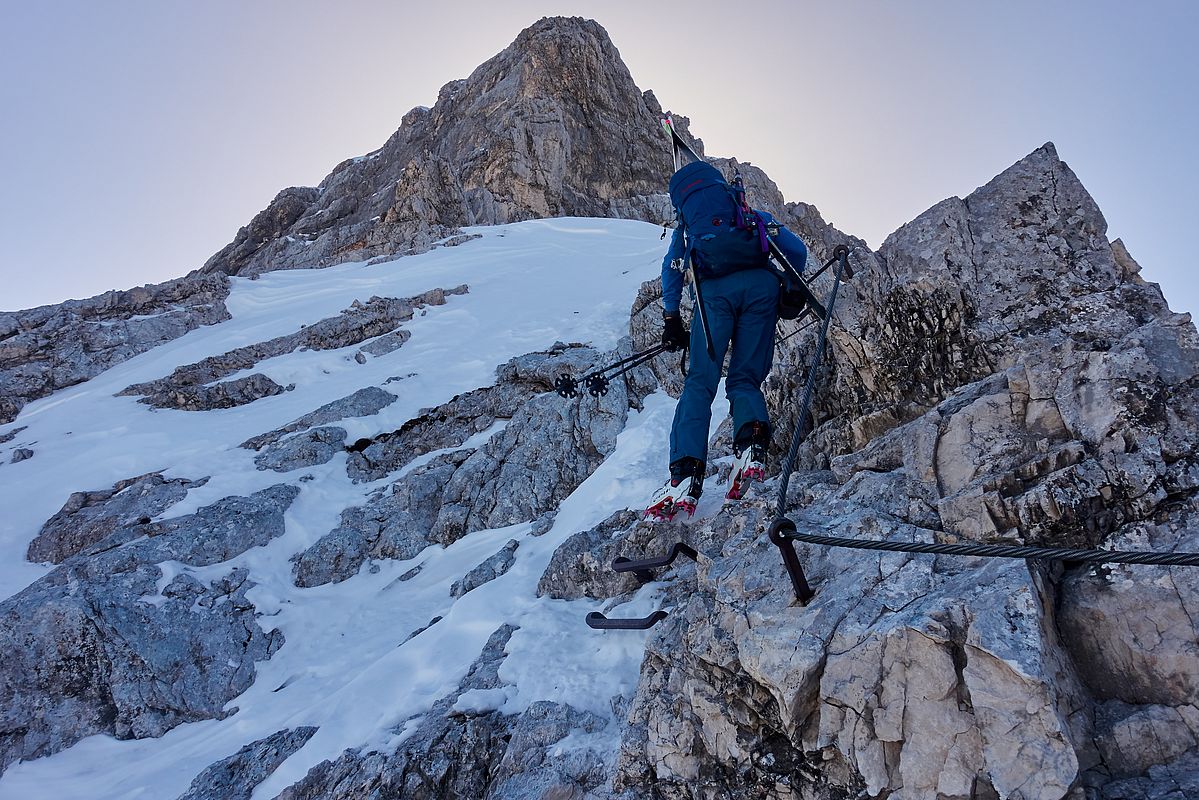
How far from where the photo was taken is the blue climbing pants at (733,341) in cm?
525

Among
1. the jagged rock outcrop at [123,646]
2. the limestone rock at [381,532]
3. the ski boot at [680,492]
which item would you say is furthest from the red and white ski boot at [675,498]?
the jagged rock outcrop at [123,646]

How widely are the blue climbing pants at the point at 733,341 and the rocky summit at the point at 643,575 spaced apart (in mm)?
657

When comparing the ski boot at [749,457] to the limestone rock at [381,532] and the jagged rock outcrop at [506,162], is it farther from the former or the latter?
the jagged rock outcrop at [506,162]

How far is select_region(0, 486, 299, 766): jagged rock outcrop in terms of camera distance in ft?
22.7

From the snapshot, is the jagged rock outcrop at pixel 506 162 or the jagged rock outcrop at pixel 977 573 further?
the jagged rock outcrop at pixel 506 162

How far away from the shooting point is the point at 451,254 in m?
25.0

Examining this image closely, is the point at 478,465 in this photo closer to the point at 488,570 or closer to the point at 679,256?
the point at 488,570

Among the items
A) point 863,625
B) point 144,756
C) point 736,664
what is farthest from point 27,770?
point 863,625

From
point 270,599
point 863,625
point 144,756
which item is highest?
point 863,625

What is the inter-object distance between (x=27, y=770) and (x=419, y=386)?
857 centimetres

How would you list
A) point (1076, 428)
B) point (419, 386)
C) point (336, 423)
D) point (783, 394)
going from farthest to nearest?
point (419, 386) → point (336, 423) → point (783, 394) → point (1076, 428)

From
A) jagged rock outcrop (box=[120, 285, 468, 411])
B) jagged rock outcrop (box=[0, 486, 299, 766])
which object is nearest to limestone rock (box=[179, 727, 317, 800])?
jagged rock outcrop (box=[0, 486, 299, 766])

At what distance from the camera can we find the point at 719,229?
204 inches

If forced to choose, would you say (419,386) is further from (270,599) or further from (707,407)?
(707,407)
